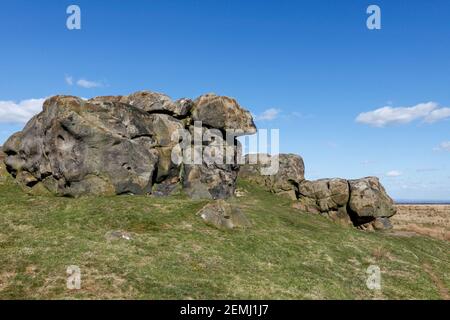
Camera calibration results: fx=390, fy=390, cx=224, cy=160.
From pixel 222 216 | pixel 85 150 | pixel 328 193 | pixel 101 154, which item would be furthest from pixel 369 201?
pixel 85 150

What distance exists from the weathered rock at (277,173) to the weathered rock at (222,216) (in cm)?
3510

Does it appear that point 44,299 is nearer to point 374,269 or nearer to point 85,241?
point 85,241

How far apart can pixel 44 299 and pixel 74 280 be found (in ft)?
8.43

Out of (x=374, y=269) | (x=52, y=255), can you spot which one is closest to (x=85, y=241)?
(x=52, y=255)

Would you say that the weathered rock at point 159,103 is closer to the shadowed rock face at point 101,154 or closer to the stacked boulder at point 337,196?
the shadowed rock face at point 101,154

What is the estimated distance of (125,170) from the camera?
159 feet

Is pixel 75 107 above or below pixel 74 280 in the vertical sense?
above

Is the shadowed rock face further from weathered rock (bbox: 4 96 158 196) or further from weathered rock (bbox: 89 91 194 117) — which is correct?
weathered rock (bbox: 89 91 194 117)

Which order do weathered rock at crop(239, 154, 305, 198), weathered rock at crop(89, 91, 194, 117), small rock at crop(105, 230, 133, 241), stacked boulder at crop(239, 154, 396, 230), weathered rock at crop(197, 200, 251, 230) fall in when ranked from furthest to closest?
weathered rock at crop(239, 154, 305, 198) < stacked boulder at crop(239, 154, 396, 230) < weathered rock at crop(89, 91, 194, 117) < weathered rock at crop(197, 200, 251, 230) < small rock at crop(105, 230, 133, 241)

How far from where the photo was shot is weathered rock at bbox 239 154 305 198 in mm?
77250

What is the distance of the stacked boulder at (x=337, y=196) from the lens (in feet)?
217

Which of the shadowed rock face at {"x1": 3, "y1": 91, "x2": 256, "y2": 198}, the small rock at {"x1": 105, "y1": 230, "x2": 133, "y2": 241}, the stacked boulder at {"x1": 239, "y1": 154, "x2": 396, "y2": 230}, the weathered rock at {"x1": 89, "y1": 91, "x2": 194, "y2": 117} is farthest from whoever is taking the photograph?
the stacked boulder at {"x1": 239, "y1": 154, "x2": 396, "y2": 230}

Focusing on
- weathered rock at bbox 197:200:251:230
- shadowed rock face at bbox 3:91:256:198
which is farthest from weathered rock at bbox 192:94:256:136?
weathered rock at bbox 197:200:251:230

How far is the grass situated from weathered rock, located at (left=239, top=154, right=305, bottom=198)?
29434 millimetres
